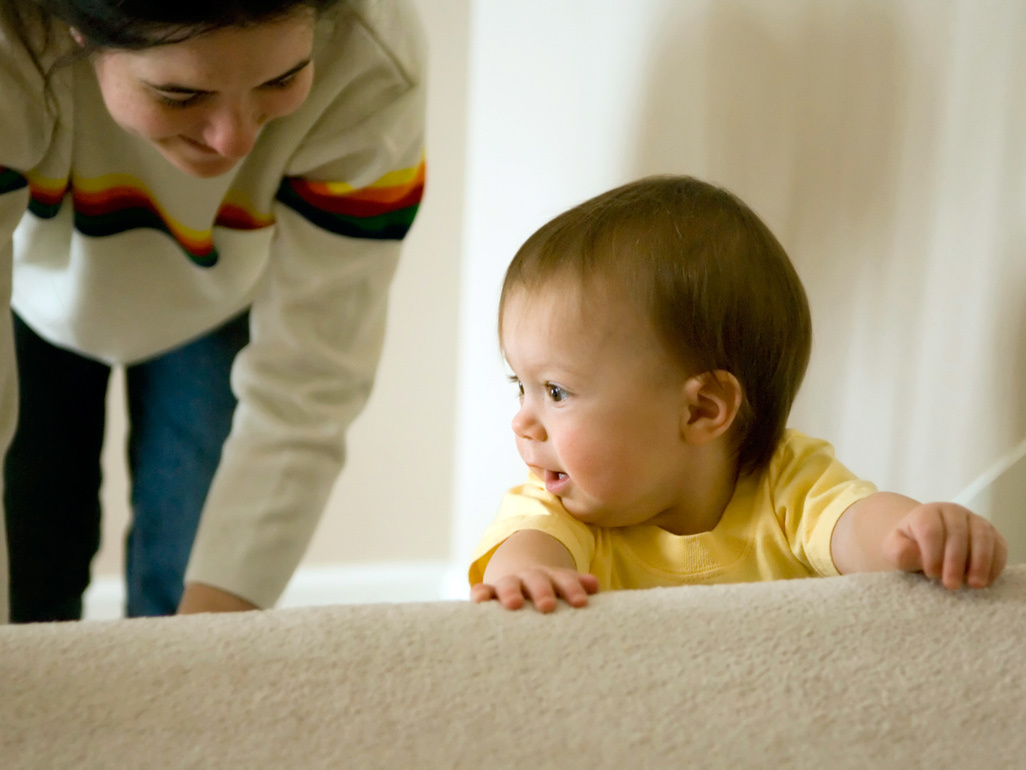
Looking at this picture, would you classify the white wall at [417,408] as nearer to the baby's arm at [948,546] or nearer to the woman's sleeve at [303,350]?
the woman's sleeve at [303,350]

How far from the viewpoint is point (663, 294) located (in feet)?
2.35

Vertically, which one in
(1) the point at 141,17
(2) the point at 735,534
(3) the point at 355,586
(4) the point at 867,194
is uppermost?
(1) the point at 141,17

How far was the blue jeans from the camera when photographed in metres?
1.08

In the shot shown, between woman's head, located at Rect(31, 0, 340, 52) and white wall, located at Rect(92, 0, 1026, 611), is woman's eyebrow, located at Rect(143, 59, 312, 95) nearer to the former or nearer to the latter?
woman's head, located at Rect(31, 0, 340, 52)

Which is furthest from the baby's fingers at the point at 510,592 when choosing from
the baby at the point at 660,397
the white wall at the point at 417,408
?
the white wall at the point at 417,408

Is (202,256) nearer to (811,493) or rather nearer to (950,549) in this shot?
(811,493)

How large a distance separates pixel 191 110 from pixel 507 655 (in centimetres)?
48

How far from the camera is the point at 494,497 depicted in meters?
1.52

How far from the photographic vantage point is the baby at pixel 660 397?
72 cm

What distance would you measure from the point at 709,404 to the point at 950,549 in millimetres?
233

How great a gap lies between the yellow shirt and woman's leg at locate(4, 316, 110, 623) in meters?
0.60

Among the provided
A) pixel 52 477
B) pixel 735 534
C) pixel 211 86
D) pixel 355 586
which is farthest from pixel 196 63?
pixel 355 586

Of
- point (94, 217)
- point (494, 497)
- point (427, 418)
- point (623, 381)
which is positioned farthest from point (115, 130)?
point (427, 418)

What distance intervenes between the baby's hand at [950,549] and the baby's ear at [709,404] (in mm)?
193
